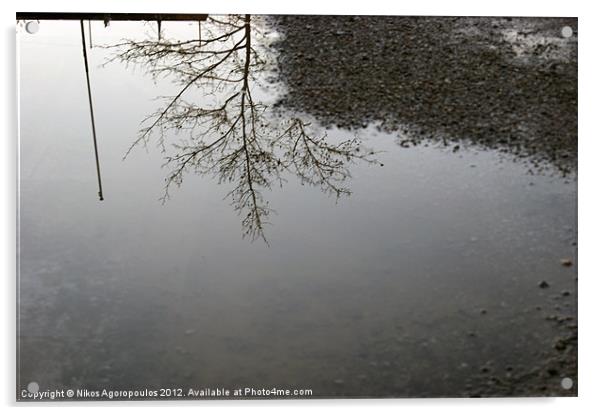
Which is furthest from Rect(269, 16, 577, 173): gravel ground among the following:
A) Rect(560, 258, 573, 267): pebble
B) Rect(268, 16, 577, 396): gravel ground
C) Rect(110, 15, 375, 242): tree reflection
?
Rect(560, 258, 573, 267): pebble

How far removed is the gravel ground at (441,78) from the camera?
3252 mm

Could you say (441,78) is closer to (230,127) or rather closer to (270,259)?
(230,127)

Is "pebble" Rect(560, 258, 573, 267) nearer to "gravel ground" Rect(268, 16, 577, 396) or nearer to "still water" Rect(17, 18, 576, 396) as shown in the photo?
"still water" Rect(17, 18, 576, 396)

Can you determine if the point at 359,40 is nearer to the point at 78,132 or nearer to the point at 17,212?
the point at 78,132

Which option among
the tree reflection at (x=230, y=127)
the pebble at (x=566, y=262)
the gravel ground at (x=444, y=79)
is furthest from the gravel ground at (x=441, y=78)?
the pebble at (x=566, y=262)

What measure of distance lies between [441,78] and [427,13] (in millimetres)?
336

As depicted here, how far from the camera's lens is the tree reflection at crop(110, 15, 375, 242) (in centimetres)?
327

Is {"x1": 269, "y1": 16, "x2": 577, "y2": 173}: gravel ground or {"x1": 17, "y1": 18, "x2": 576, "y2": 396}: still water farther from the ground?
{"x1": 269, "y1": 16, "x2": 577, "y2": 173}: gravel ground

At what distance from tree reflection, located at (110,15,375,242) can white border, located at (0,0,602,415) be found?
297mm

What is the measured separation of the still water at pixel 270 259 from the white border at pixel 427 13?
0.05 meters

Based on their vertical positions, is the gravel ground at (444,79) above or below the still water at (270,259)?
above

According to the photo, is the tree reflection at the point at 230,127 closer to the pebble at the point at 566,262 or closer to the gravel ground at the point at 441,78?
the gravel ground at the point at 441,78

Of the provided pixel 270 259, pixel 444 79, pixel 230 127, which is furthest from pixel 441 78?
pixel 270 259

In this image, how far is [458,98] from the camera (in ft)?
11.2
